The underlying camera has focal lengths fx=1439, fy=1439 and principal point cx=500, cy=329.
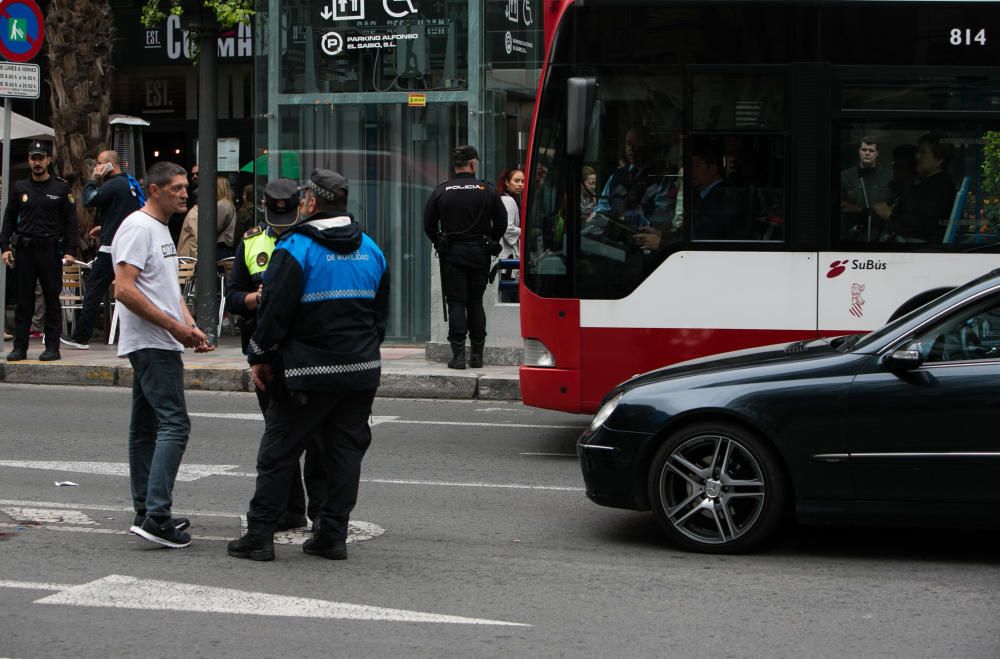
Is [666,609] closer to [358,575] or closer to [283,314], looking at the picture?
[358,575]

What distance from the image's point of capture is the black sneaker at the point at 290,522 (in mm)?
7043

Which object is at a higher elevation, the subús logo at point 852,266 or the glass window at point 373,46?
the glass window at point 373,46

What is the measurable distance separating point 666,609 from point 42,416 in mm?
7002

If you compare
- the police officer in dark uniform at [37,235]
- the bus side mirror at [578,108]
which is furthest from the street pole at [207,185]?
the bus side mirror at [578,108]

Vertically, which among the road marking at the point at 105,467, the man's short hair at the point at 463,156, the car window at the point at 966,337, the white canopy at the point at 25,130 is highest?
the white canopy at the point at 25,130

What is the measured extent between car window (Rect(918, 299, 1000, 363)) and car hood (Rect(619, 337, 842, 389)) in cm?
45

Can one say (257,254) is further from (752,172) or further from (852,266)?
(852,266)

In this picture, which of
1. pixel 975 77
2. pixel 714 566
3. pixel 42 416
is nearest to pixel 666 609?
pixel 714 566

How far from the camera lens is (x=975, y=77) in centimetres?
870

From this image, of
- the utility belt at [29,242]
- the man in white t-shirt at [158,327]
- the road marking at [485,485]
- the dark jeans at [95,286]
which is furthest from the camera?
the dark jeans at [95,286]

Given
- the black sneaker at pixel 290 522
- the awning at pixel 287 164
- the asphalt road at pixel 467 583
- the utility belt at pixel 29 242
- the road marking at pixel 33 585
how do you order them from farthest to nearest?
the awning at pixel 287 164 < the utility belt at pixel 29 242 < the black sneaker at pixel 290 522 < the road marking at pixel 33 585 < the asphalt road at pixel 467 583

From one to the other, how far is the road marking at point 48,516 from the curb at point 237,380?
5297 mm

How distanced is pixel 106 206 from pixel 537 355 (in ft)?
20.1

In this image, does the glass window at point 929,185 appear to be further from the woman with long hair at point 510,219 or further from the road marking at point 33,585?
the woman with long hair at point 510,219
